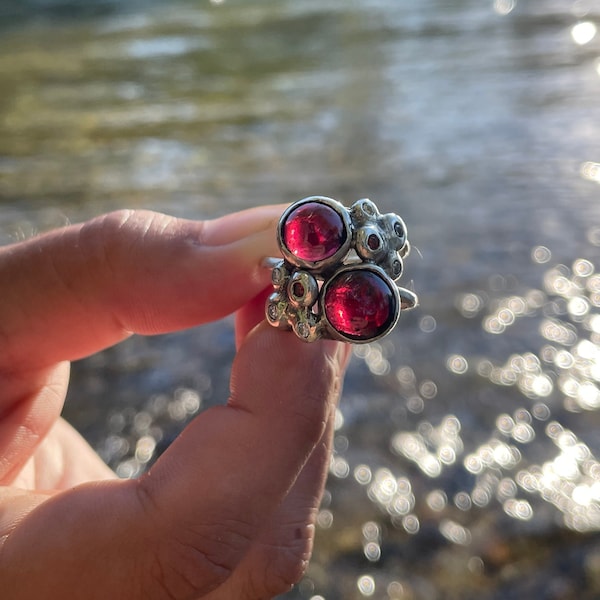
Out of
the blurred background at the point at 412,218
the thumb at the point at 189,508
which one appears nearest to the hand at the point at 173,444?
the thumb at the point at 189,508

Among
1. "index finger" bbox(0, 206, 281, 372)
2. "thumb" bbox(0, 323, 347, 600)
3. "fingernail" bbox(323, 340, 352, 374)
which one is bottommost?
"thumb" bbox(0, 323, 347, 600)

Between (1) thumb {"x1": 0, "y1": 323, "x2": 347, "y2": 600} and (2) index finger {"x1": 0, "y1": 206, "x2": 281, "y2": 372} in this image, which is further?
(2) index finger {"x1": 0, "y1": 206, "x2": 281, "y2": 372}

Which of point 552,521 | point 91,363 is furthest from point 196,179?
point 552,521

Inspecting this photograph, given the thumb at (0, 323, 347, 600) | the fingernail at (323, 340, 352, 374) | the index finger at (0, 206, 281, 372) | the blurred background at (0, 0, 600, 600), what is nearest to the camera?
the thumb at (0, 323, 347, 600)

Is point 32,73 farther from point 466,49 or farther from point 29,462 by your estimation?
point 29,462

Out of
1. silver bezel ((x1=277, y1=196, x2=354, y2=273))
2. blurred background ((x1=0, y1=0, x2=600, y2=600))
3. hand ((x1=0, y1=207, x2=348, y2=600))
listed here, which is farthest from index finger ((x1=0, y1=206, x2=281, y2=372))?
blurred background ((x1=0, y1=0, x2=600, y2=600))

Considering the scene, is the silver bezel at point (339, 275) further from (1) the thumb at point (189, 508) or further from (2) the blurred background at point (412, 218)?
(2) the blurred background at point (412, 218)

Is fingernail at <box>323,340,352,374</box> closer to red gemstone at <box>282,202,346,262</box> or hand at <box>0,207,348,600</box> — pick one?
hand at <box>0,207,348,600</box>
